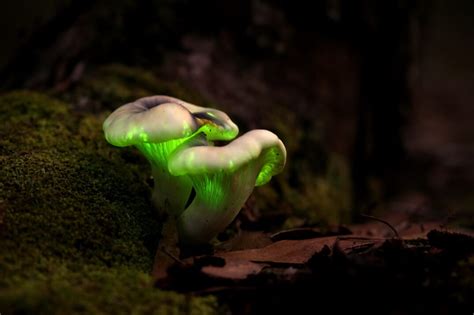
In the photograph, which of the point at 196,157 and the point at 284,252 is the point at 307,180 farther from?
the point at 196,157

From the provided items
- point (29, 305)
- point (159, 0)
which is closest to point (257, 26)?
point (159, 0)

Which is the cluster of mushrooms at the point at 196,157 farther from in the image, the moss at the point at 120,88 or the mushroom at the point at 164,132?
the moss at the point at 120,88

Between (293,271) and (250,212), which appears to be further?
(250,212)

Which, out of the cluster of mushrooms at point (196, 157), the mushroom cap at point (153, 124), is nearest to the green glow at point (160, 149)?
the cluster of mushrooms at point (196, 157)

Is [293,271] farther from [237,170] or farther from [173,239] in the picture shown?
[173,239]

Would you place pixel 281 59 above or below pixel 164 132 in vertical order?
above

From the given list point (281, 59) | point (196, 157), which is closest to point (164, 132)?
point (196, 157)

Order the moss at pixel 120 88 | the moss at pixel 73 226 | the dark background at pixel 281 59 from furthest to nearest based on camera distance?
the dark background at pixel 281 59
the moss at pixel 120 88
the moss at pixel 73 226
